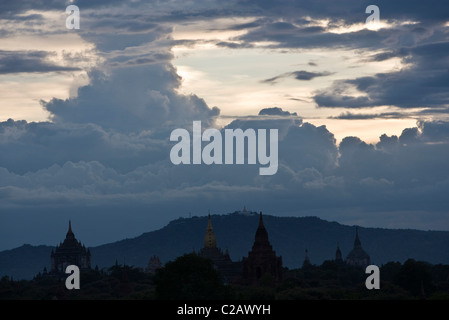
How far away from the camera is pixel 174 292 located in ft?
559

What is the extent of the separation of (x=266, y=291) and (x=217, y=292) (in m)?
27.7
